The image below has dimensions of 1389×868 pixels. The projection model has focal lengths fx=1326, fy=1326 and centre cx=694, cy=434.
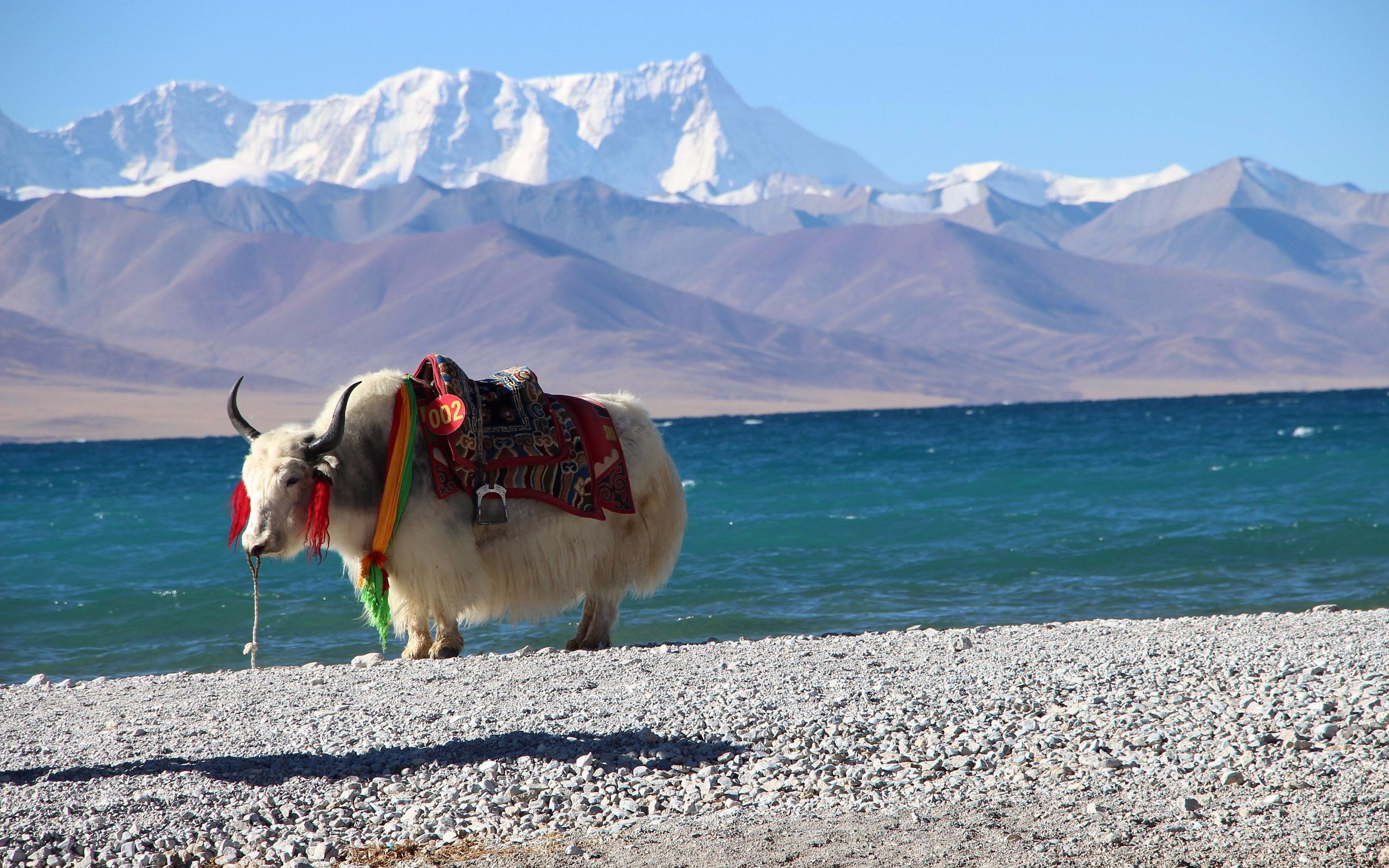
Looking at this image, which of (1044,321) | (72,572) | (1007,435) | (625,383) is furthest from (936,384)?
(72,572)

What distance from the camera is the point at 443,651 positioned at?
17.8 feet

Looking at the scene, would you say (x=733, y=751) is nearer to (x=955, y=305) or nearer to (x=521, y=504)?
(x=521, y=504)

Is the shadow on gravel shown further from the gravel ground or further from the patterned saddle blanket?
the patterned saddle blanket

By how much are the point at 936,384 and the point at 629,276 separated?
46.1 meters

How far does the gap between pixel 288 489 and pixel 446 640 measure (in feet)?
3.29

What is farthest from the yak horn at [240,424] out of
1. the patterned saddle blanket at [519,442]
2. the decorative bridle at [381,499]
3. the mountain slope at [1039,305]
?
the mountain slope at [1039,305]

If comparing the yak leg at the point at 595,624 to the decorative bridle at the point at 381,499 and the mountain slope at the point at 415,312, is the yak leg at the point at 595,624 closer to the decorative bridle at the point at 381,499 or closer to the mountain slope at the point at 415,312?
the decorative bridle at the point at 381,499

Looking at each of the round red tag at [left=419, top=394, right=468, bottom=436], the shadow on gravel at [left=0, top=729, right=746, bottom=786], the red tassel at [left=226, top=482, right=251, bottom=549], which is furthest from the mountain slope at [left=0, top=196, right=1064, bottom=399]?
the shadow on gravel at [left=0, top=729, right=746, bottom=786]

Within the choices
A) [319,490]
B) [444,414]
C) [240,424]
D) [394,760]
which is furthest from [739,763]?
[240,424]

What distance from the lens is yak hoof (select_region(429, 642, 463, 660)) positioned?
5.42 m

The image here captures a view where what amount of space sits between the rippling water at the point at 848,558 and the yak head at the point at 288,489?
6.07 ft

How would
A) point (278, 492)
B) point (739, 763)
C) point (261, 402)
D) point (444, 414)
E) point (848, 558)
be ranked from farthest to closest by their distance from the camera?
point (261, 402)
point (848, 558)
point (444, 414)
point (278, 492)
point (739, 763)

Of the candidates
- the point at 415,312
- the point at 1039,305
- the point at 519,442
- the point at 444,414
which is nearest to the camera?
the point at 444,414

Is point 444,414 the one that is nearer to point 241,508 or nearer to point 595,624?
point 241,508
